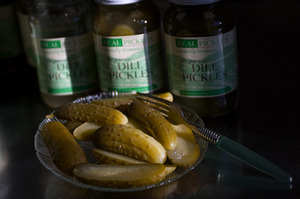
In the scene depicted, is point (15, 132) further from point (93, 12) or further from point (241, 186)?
point (241, 186)

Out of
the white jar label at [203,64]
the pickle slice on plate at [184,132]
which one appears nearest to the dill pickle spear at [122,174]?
the pickle slice on plate at [184,132]

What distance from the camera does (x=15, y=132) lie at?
1119 mm

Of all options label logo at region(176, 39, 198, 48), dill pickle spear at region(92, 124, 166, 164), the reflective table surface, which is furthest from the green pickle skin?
dill pickle spear at region(92, 124, 166, 164)

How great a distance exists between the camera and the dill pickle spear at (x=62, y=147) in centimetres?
83

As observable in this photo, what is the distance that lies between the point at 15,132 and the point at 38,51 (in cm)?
18

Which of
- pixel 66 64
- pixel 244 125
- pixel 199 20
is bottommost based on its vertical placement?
pixel 244 125

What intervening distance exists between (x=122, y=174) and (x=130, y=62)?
0.33 meters

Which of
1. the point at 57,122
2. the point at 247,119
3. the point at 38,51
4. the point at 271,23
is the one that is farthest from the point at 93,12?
the point at 271,23

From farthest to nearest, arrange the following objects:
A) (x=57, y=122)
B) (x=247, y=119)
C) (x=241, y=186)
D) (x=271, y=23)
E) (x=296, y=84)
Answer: (x=271, y=23)
(x=296, y=84)
(x=247, y=119)
(x=57, y=122)
(x=241, y=186)

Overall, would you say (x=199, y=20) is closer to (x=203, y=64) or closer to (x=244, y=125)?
(x=203, y=64)

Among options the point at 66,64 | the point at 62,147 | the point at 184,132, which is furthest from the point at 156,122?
the point at 66,64

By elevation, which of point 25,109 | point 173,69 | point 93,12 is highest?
point 93,12

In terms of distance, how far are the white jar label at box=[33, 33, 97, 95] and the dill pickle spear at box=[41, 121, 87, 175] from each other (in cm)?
21

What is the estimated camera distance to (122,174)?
0.78 metres
